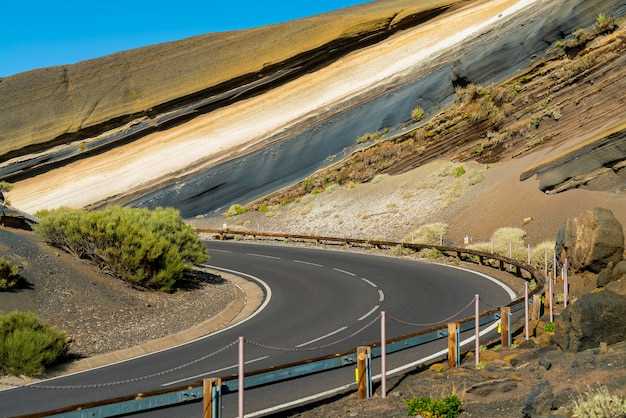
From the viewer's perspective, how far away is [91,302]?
A: 1698 centimetres

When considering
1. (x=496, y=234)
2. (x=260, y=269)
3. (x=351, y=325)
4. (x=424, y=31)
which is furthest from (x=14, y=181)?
(x=351, y=325)

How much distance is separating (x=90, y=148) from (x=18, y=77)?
51.2 feet

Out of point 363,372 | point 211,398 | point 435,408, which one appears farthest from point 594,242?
point 211,398

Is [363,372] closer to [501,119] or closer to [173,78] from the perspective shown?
[501,119]

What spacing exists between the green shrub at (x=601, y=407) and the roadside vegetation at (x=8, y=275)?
12636mm

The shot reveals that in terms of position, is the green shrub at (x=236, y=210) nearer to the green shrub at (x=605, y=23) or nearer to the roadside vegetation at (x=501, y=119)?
the roadside vegetation at (x=501, y=119)

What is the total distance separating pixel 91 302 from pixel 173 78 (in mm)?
48787

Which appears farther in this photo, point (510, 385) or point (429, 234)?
point (429, 234)

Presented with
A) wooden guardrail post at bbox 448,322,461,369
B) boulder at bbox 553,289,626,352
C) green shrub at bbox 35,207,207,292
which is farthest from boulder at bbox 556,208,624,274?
green shrub at bbox 35,207,207,292

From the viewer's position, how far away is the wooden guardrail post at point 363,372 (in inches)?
397

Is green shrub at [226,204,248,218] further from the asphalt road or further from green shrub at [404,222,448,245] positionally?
the asphalt road

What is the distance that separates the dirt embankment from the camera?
58875 millimetres

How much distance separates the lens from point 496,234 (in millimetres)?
31531

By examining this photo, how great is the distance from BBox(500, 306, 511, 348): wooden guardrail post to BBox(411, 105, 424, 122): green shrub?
37.0 metres
